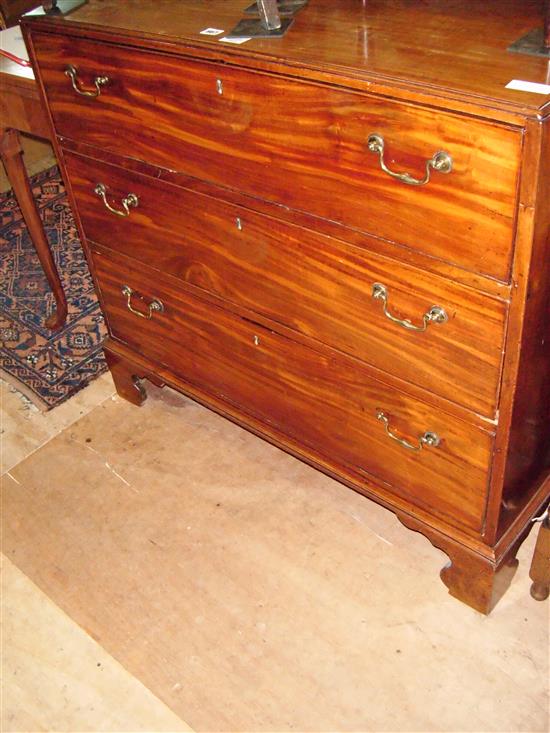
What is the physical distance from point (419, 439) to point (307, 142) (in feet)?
1.84

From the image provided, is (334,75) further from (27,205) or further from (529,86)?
(27,205)

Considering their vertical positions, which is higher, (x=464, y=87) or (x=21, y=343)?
(x=464, y=87)

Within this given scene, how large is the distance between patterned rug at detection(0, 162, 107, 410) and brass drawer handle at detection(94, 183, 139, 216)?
2.21 feet

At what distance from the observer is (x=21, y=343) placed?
2.40 m

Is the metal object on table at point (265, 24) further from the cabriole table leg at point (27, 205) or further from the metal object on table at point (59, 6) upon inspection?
the cabriole table leg at point (27, 205)

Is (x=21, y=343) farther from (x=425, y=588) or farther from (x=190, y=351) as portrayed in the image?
(x=425, y=588)

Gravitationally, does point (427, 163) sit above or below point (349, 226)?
above

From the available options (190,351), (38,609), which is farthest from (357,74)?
(38,609)

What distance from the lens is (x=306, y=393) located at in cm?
159

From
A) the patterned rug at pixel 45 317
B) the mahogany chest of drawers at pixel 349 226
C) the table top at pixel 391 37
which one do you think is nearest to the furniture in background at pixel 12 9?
the patterned rug at pixel 45 317

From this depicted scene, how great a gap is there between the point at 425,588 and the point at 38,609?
32.2 inches

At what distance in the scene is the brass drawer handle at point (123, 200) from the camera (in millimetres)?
1642

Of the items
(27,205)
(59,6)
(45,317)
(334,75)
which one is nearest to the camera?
(334,75)

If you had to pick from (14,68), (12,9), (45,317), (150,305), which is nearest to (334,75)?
(150,305)
